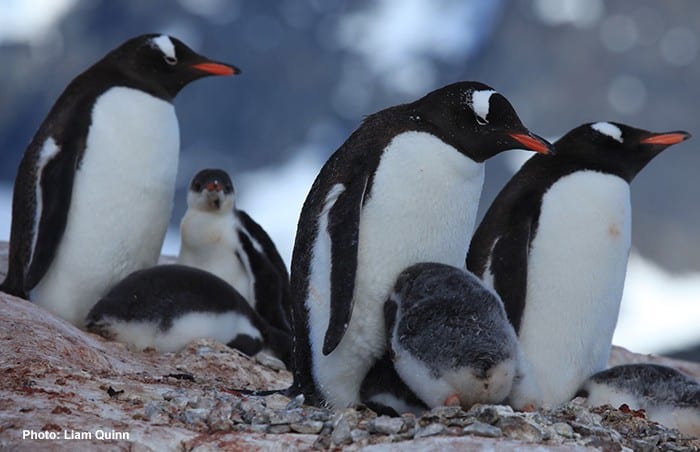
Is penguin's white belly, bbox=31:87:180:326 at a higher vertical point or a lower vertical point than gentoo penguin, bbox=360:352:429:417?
higher

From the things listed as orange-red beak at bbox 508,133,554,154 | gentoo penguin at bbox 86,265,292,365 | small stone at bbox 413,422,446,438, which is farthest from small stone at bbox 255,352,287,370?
small stone at bbox 413,422,446,438

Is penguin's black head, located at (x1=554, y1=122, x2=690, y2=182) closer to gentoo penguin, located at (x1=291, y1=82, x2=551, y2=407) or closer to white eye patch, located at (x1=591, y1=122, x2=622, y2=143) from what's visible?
white eye patch, located at (x1=591, y1=122, x2=622, y2=143)

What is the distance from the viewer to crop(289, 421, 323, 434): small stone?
338 centimetres

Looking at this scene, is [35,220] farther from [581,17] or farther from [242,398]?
[581,17]

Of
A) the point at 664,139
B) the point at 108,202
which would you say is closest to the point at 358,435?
the point at 664,139

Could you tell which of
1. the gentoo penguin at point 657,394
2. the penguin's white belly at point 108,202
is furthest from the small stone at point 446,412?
the penguin's white belly at point 108,202

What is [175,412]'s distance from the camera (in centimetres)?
357

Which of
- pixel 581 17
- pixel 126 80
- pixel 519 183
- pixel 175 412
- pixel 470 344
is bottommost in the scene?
pixel 175 412

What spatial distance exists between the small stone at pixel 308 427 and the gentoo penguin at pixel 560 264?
2021 mm

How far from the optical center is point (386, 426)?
327 centimetres

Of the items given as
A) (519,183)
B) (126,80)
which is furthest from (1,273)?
(519,183)

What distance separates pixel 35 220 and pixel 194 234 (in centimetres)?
109

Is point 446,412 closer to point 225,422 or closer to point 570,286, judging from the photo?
point 225,422

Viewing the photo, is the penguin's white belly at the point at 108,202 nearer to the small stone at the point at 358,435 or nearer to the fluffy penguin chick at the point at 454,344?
the fluffy penguin chick at the point at 454,344
